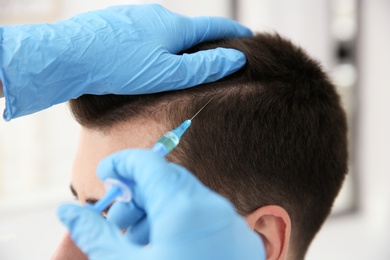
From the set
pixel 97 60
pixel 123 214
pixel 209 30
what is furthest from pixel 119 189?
pixel 209 30

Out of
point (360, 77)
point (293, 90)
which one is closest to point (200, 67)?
point (293, 90)

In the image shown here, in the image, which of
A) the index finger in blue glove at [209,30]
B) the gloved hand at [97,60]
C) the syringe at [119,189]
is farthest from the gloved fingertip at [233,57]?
the syringe at [119,189]

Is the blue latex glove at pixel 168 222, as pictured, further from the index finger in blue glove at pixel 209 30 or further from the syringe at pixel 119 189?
the index finger in blue glove at pixel 209 30

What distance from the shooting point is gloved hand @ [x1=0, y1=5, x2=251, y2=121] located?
39.5 inches

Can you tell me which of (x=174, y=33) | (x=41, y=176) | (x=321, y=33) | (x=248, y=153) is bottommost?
(x=41, y=176)

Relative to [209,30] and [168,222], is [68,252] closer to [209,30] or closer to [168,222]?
[168,222]

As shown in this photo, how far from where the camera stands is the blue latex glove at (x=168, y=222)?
727mm

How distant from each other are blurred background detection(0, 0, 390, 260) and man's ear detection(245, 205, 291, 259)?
2.74ft

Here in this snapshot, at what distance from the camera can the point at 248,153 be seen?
3.63 ft

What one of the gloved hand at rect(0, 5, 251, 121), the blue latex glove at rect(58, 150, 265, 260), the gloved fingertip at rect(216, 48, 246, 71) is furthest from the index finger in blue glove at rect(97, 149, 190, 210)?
the gloved fingertip at rect(216, 48, 246, 71)

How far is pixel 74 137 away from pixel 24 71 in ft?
3.80

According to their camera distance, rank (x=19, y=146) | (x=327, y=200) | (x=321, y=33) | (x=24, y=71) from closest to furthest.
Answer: (x=24, y=71)
(x=327, y=200)
(x=19, y=146)
(x=321, y=33)

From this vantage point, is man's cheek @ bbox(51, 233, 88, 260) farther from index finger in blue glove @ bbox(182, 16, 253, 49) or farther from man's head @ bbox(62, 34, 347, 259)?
index finger in blue glove @ bbox(182, 16, 253, 49)

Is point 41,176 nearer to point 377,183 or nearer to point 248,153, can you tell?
point 248,153
